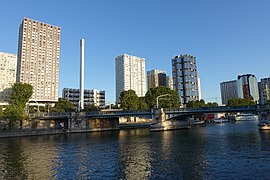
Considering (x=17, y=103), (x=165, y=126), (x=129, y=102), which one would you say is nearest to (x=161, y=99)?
(x=129, y=102)

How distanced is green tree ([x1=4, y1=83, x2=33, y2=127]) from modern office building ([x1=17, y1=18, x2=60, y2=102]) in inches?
3447

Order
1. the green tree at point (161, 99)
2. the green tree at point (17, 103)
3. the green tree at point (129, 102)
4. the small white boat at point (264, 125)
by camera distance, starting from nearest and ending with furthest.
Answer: the small white boat at point (264, 125) < the green tree at point (17, 103) < the green tree at point (161, 99) < the green tree at point (129, 102)

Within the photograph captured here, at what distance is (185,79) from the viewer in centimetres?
19412

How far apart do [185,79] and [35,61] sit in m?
127

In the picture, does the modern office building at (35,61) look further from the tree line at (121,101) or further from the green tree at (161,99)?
the green tree at (161,99)

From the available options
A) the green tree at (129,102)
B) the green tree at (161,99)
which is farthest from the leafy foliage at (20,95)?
the green tree at (161,99)

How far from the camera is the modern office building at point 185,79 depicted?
193875 mm

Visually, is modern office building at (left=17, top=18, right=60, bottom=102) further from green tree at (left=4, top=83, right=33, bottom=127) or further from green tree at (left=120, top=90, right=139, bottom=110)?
green tree at (left=4, top=83, right=33, bottom=127)

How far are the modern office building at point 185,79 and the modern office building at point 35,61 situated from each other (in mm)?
106906

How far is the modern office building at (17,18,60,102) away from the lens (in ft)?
611

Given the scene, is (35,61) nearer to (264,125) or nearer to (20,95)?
(20,95)

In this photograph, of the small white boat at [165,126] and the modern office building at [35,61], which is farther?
the modern office building at [35,61]

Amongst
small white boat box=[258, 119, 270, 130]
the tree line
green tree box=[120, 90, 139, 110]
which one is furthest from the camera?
green tree box=[120, 90, 139, 110]

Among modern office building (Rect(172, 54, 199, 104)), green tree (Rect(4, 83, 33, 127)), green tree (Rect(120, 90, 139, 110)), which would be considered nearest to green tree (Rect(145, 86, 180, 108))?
green tree (Rect(120, 90, 139, 110))
